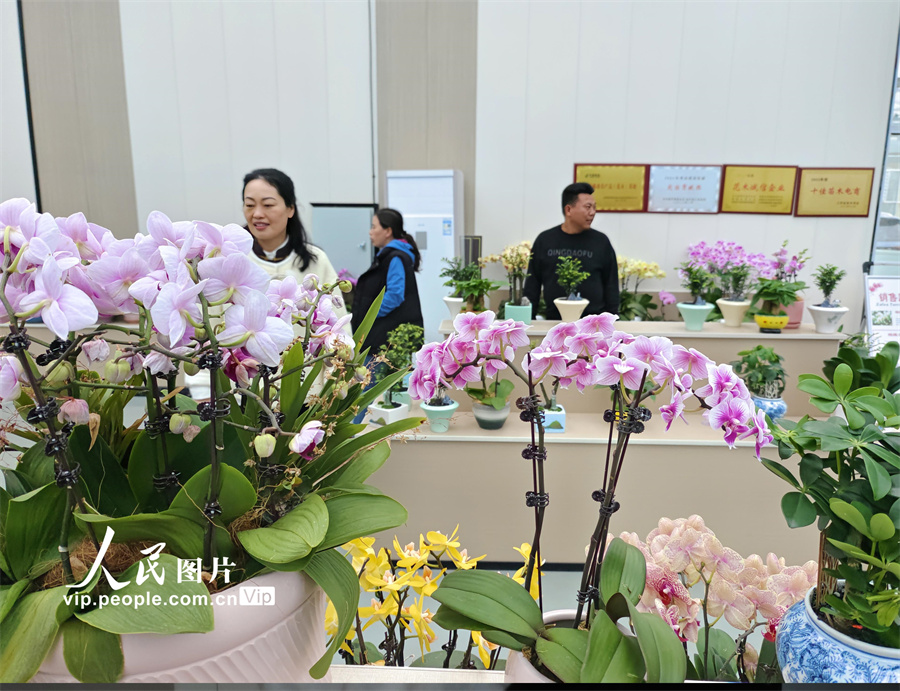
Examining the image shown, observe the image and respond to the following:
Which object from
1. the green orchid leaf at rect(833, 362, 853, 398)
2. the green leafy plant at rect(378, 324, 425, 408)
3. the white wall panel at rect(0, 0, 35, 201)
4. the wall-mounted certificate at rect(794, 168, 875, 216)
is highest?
the white wall panel at rect(0, 0, 35, 201)

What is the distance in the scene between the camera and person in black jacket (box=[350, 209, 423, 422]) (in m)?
3.19

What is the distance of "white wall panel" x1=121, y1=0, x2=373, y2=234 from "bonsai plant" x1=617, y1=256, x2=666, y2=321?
2.37m

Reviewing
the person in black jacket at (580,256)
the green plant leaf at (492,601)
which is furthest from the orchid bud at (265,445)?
the person in black jacket at (580,256)

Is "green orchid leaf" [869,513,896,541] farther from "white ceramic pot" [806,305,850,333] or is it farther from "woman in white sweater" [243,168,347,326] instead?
"white ceramic pot" [806,305,850,333]

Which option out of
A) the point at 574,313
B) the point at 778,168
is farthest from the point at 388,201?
the point at 778,168

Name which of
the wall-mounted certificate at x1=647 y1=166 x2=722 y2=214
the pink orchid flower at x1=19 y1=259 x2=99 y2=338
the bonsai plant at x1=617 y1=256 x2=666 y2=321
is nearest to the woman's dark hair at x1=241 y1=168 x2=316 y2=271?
the pink orchid flower at x1=19 y1=259 x2=99 y2=338

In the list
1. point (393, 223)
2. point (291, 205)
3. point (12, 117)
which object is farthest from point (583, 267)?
point (12, 117)

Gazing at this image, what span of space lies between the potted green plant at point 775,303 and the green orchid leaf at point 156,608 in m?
3.12

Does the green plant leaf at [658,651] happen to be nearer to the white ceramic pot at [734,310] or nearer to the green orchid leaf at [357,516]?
the green orchid leaf at [357,516]

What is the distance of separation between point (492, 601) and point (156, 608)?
1.03 feet

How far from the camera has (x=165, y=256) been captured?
0.47m

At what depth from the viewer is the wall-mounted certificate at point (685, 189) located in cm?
491

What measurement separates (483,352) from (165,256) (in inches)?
12.9

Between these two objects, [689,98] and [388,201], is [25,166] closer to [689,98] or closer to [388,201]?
[388,201]
